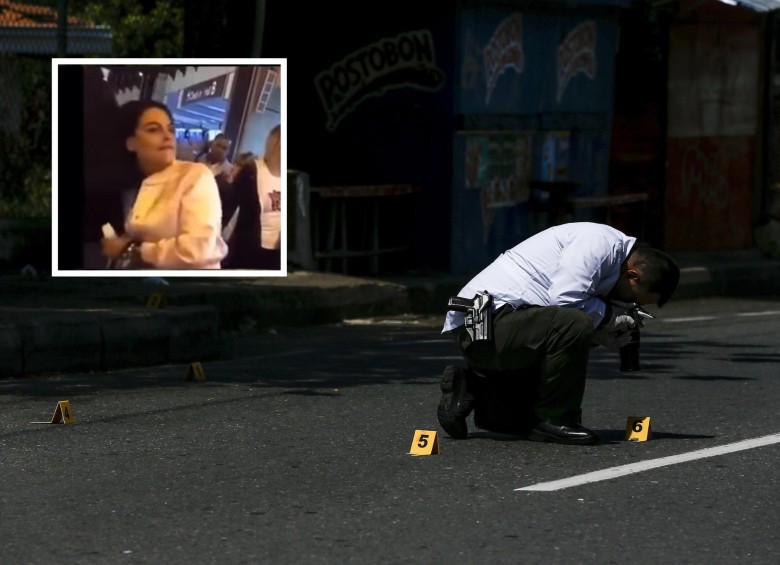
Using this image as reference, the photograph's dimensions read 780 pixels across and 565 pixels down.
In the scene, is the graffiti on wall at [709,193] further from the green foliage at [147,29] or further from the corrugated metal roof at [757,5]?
the green foliage at [147,29]

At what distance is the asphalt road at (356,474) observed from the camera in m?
5.77

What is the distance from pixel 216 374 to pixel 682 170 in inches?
430

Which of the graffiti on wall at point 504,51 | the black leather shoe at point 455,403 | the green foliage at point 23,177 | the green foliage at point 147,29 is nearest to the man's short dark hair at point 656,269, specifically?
the black leather shoe at point 455,403

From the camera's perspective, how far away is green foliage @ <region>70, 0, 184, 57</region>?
26766 millimetres

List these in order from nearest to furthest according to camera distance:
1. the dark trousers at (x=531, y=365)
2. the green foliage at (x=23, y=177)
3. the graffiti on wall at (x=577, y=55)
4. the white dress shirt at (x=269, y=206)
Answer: the dark trousers at (x=531, y=365)
the white dress shirt at (x=269, y=206)
the green foliage at (x=23, y=177)
the graffiti on wall at (x=577, y=55)

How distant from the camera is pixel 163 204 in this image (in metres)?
12.0

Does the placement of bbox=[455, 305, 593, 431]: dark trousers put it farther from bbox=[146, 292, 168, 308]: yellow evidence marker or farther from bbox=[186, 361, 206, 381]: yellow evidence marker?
bbox=[146, 292, 168, 308]: yellow evidence marker

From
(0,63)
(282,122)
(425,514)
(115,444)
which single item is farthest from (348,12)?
(425,514)

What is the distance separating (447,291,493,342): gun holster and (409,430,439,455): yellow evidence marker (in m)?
0.49

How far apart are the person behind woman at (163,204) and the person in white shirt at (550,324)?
4.54 metres


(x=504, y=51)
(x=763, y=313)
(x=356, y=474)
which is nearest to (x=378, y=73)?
(x=504, y=51)

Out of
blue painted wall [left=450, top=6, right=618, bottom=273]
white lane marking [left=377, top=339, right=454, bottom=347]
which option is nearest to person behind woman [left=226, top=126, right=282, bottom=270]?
white lane marking [left=377, top=339, right=454, bottom=347]

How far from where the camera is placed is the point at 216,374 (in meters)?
10.5

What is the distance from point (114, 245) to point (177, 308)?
761 millimetres
